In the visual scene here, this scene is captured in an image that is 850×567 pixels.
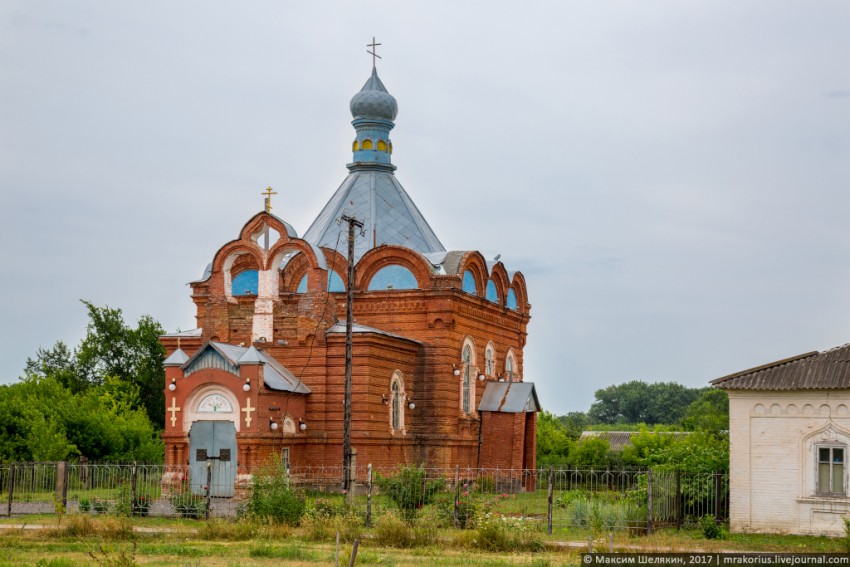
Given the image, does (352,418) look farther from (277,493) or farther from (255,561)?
(255,561)

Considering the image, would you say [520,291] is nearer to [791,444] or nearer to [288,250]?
[288,250]

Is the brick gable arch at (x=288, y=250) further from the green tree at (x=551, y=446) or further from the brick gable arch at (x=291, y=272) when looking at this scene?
the green tree at (x=551, y=446)

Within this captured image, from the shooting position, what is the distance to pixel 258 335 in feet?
103

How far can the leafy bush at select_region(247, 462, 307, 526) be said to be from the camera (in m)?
20.6

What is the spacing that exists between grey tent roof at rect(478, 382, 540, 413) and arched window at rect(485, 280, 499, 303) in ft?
8.58

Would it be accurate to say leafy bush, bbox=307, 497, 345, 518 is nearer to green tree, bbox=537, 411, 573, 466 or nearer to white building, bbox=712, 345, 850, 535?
white building, bbox=712, 345, 850, 535

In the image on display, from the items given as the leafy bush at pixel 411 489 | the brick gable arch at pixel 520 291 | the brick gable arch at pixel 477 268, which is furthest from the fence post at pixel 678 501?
the brick gable arch at pixel 520 291

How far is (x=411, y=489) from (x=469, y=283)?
41.9ft

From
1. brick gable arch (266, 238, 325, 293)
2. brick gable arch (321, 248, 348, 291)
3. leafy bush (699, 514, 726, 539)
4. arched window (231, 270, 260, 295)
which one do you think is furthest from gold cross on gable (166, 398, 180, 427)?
leafy bush (699, 514, 726, 539)

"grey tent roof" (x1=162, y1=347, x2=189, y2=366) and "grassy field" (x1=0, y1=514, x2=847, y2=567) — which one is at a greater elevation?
"grey tent roof" (x1=162, y1=347, x2=189, y2=366)

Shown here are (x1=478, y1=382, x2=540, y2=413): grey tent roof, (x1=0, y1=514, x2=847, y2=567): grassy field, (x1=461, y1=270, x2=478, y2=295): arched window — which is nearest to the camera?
(x1=0, y1=514, x2=847, y2=567): grassy field

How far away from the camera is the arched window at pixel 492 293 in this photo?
116 ft

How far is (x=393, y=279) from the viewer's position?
32.7 meters

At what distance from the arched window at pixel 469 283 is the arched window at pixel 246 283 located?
587cm
